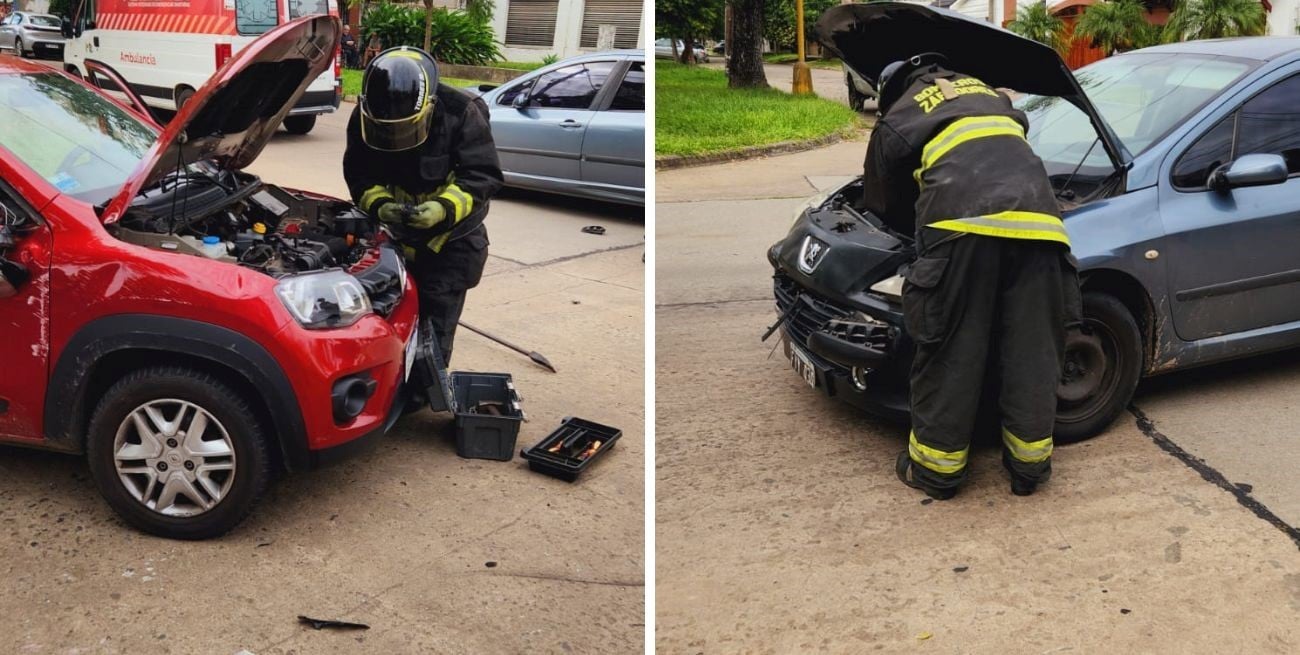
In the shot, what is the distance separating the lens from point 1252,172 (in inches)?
176

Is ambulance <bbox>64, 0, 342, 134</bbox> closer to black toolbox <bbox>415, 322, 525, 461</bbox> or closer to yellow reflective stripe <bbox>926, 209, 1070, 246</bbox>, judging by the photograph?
black toolbox <bbox>415, 322, 525, 461</bbox>

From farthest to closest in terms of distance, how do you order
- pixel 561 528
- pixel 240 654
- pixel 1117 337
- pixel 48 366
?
1. pixel 1117 337
2. pixel 561 528
3. pixel 48 366
4. pixel 240 654

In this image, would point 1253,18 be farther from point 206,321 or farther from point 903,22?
point 206,321

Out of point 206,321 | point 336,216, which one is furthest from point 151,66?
point 206,321

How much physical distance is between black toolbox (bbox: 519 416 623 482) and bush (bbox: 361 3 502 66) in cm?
2120

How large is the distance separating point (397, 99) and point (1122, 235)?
2984mm

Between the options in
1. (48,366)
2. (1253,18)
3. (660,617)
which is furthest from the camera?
(1253,18)

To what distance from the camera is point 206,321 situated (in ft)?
12.1

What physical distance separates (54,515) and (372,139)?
1.93m

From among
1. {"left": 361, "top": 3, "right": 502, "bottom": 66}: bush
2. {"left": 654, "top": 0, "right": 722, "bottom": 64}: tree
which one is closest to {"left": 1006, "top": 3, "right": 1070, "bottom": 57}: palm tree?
{"left": 654, "top": 0, "right": 722, "bottom": 64}: tree

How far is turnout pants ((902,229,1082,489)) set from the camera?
3.85 meters

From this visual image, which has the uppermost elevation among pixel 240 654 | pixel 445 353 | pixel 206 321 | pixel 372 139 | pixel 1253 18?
pixel 1253 18

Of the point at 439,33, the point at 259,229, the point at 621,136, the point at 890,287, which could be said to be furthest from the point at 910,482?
the point at 439,33

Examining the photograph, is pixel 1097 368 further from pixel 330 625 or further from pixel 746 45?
pixel 746 45
